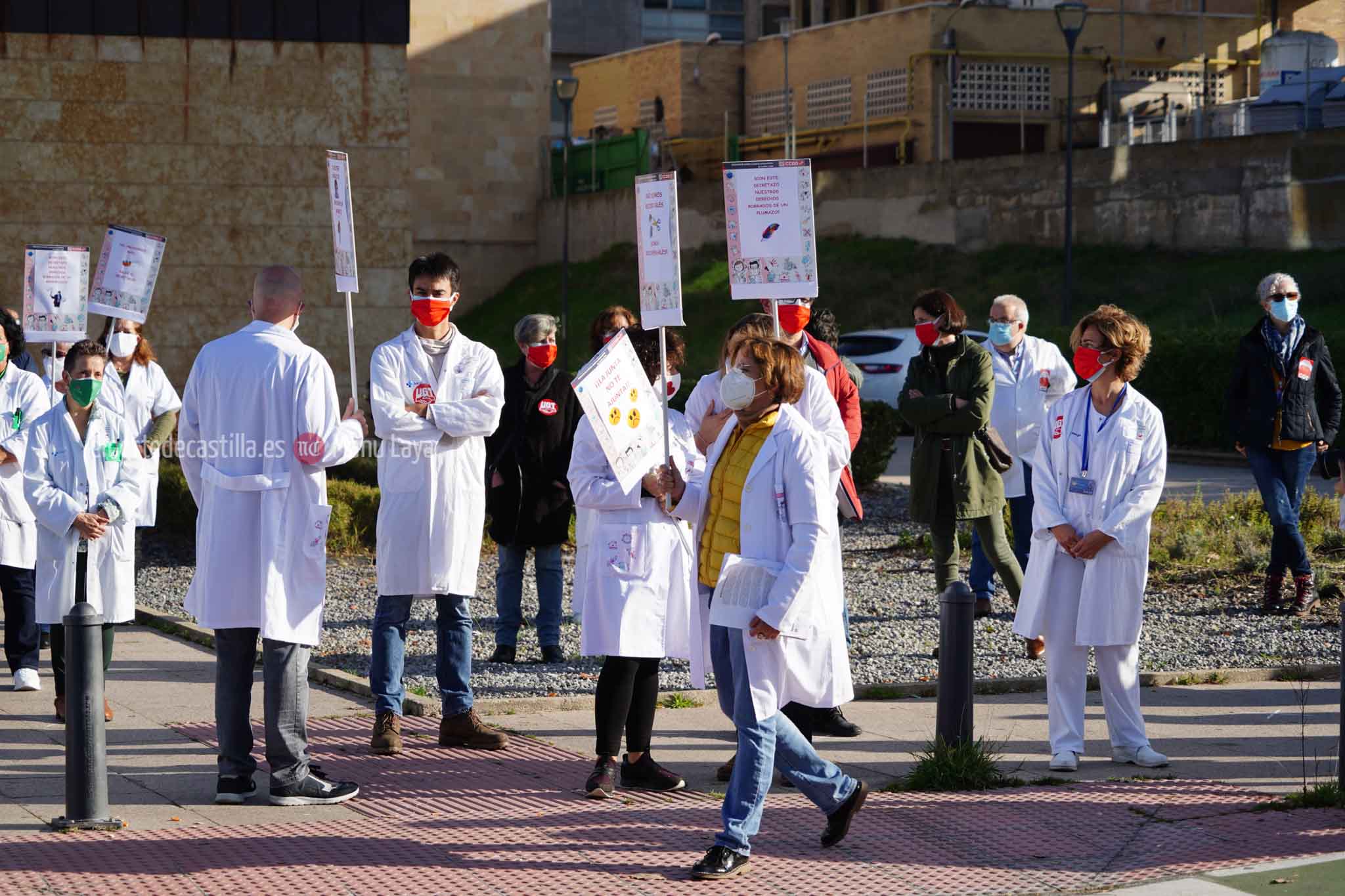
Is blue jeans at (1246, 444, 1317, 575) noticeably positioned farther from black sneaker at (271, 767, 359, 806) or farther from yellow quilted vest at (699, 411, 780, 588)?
black sneaker at (271, 767, 359, 806)

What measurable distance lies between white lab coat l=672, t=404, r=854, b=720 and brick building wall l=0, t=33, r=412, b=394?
1244 cm

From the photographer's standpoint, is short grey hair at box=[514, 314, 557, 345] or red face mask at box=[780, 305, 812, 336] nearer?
red face mask at box=[780, 305, 812, 336]

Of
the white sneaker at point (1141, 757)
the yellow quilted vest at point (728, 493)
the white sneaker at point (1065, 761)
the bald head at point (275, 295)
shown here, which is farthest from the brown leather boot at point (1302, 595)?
the bald head at point (275, 295)

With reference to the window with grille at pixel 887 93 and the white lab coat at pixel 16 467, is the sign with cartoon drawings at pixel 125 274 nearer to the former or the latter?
the white lab coat at pixel 16 467

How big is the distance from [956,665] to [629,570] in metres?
1.36

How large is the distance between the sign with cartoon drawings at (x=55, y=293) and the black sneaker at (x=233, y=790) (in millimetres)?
4070

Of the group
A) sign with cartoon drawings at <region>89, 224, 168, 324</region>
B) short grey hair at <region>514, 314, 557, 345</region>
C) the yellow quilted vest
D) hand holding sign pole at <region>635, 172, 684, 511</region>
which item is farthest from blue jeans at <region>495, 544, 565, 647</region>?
the yellow quilted vest

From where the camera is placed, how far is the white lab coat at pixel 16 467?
30.1ft

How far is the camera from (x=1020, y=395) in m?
11.2

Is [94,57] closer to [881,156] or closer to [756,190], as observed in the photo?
[756,190]

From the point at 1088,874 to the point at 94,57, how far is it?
14304mm

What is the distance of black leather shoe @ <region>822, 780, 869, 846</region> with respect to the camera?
6188 millimetres

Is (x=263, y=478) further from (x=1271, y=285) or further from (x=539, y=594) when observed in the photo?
(x=1271, y=285)

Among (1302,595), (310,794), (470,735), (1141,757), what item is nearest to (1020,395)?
(1302,595)
